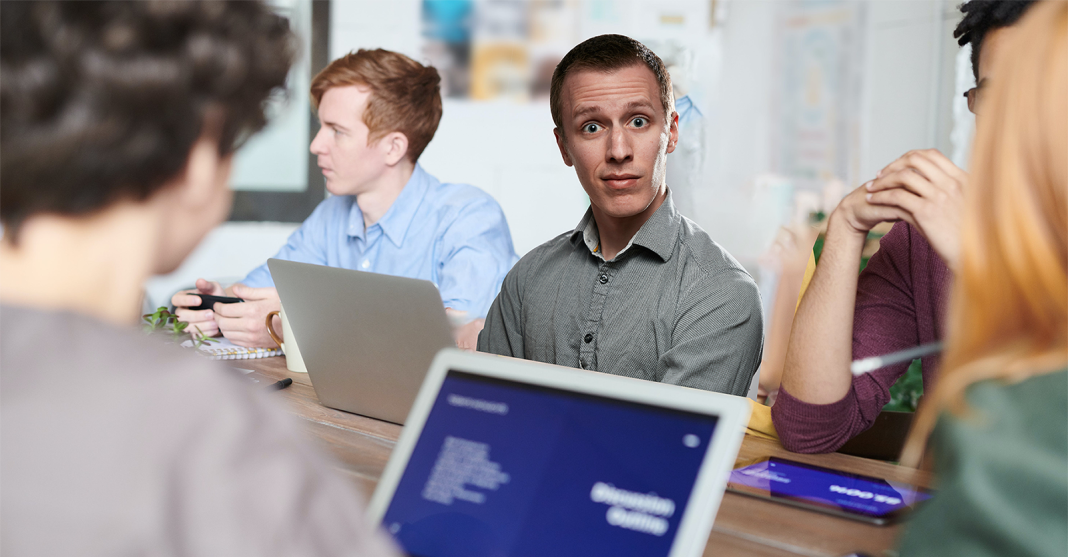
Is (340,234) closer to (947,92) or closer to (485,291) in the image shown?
(485,291)

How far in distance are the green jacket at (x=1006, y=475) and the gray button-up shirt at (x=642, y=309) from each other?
86 centimetres

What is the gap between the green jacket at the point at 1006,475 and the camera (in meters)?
0.50

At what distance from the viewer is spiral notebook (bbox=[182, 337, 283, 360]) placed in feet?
5.61

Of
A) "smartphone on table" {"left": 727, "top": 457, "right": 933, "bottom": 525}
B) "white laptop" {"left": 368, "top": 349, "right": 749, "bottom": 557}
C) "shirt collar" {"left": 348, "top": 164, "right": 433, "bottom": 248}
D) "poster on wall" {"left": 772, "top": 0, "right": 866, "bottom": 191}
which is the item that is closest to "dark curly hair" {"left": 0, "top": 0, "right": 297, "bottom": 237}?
"white laptop" {"left": 368, "top": 349, "right": 749, "bottom": 557}

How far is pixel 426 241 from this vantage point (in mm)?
2465

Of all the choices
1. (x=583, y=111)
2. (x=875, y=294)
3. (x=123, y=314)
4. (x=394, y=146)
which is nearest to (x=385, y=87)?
(x=394, y=146)

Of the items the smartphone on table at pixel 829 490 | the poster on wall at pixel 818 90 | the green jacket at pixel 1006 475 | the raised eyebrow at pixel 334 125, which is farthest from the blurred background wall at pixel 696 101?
the green jacket at pixel 1006 475

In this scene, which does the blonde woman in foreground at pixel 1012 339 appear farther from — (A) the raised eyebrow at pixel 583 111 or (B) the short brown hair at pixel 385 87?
(B) the short brown hair at pixel 385 87

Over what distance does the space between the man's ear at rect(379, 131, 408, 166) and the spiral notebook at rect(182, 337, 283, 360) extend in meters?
0.87

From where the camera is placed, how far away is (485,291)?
2279mm

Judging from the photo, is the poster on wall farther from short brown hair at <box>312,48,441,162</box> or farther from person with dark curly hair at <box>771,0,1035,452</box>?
person with dark curly hair at <box>771,0,1035,452</box>

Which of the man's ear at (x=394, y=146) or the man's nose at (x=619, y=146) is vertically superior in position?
the man's nose at (x=619, y=146)

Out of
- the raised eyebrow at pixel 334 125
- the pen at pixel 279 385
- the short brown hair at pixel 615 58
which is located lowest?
the pen at pixel 279 385

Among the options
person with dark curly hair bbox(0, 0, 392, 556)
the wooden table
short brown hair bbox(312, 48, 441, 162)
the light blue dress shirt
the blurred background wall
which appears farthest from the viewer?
the blurred background wall
